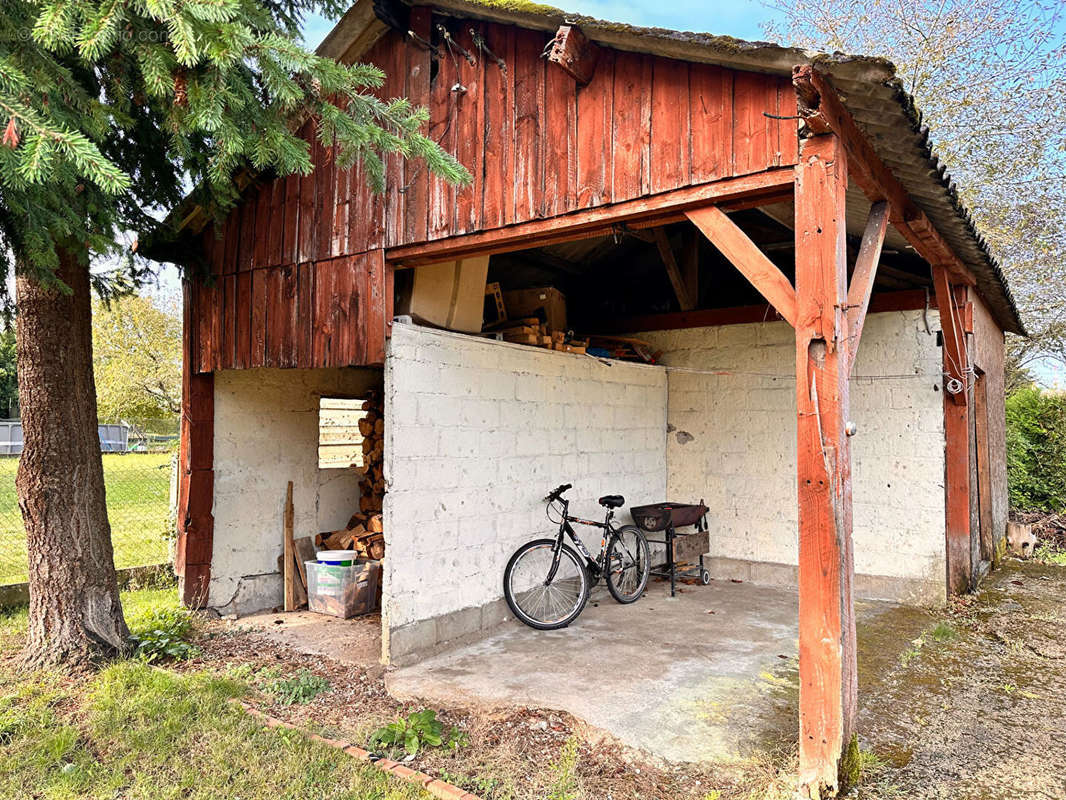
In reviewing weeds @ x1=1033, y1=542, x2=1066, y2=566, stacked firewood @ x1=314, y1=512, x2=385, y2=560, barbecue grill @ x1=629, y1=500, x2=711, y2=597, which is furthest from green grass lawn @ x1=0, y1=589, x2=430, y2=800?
weeds @ x1=1033, y1=542, x2=1066, y2=566

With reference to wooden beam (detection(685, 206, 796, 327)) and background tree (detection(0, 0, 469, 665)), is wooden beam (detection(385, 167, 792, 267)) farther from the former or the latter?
background tree (detection(0, 0, 469, 665))

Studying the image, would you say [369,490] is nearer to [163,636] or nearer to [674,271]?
[163,636]

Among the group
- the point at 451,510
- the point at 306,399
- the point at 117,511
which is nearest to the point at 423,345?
the point at 451,510

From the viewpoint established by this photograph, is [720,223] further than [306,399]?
No

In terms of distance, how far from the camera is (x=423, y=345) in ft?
15.4

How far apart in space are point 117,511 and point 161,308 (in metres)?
9.10

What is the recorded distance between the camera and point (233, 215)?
5.46 meters

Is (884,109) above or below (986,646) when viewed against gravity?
above

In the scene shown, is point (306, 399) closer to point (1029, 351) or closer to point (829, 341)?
point (829, 341)

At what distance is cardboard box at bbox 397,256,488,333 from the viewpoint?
4965 millimetres

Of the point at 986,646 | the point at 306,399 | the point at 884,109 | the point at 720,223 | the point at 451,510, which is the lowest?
the point at 986,646

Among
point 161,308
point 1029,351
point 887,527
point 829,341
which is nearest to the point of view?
point 829,341

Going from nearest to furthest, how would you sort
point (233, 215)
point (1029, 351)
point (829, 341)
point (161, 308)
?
point (829, 341)
point (233, 215)
point (1029, 351)
point (161, 308)

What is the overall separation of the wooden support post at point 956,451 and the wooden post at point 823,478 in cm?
373
